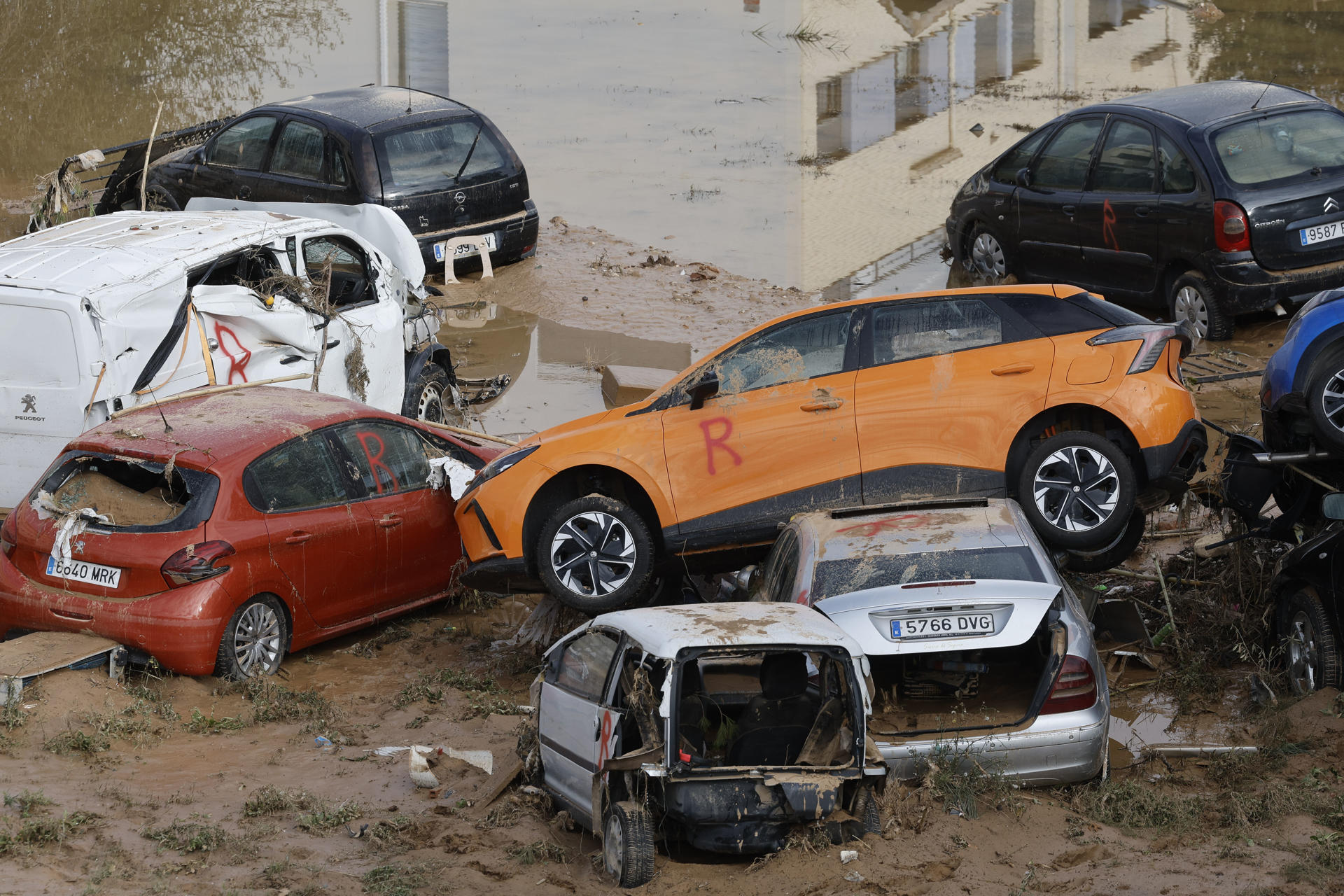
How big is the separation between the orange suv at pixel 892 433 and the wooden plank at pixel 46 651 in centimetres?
253

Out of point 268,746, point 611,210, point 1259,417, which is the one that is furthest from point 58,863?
point 611,210

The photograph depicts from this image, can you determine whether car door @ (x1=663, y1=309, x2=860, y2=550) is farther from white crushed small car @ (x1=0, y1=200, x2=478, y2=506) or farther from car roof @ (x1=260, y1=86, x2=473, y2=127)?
car roof @ (x1=260, y1=86, x2=473, y2=127)

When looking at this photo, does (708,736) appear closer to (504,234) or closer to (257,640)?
(257,640)

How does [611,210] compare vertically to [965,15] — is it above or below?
below

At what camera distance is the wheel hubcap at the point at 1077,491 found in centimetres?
847

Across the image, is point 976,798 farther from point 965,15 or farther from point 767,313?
point 965,15

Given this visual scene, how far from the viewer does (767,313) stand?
1477 cm

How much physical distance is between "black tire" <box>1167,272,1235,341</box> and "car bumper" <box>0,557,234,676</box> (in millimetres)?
8035

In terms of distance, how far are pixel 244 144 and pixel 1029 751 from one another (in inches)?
475

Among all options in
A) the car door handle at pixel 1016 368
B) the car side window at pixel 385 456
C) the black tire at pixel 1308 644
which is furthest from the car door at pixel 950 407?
the car side window at pixel 385 456

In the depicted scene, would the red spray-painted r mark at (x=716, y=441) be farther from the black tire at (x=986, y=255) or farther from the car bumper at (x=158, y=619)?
the black tire at (x=986, y=255)

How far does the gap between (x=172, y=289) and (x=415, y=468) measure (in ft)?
6.86

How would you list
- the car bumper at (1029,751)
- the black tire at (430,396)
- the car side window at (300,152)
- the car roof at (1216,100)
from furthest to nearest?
the car side window at (300,152), the car roof at (1216,100), the black tire at (430,396), the car bumper at (1029,751)

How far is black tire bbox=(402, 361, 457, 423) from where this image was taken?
1183cm
